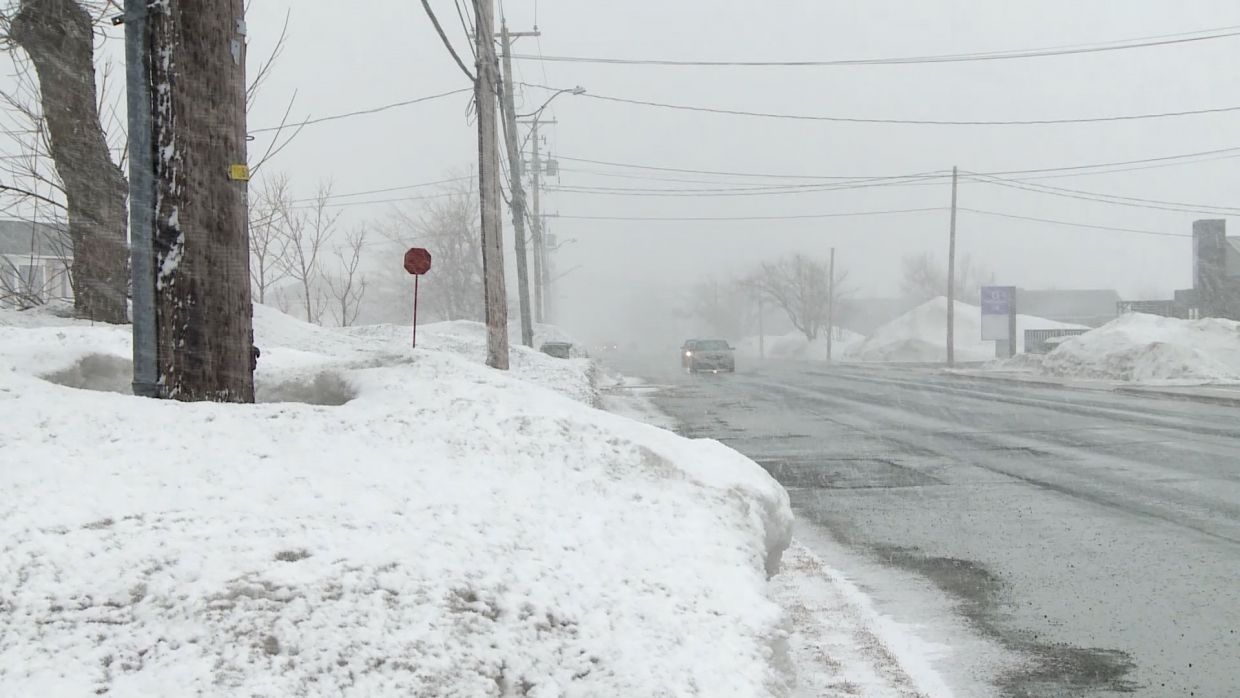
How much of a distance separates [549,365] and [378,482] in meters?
17.5

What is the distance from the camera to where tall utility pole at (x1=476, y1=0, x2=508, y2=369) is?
1326 cm

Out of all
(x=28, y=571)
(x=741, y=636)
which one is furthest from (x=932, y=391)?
(x=28, y=571)

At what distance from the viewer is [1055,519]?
805 cm

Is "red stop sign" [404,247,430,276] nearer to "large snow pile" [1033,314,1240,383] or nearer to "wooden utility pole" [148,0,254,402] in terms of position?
"wooden utility pole" [148,0,254,402]

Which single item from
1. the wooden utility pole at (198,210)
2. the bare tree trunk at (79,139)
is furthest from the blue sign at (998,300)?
the wooden utility pole at (198,210)

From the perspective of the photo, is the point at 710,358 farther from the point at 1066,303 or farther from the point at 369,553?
the point at 1066,303

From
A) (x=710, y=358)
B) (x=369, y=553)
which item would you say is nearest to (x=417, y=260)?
(x=369, y=553)

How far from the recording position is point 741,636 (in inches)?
150

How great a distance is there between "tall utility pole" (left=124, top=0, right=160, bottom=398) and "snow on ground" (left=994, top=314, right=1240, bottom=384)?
1066 inches

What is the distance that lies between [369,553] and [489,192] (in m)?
10.1

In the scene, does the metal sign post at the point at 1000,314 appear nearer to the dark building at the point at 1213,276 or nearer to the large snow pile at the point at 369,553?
the dark building at the point at 1213,276

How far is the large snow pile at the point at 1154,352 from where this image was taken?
26859 mm

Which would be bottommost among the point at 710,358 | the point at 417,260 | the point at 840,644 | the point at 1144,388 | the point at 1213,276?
the point at 840,644

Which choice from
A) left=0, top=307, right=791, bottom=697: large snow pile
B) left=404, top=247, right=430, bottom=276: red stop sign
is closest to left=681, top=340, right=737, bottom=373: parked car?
left=404, top=247, right=430, bottom=276: red stop sign
